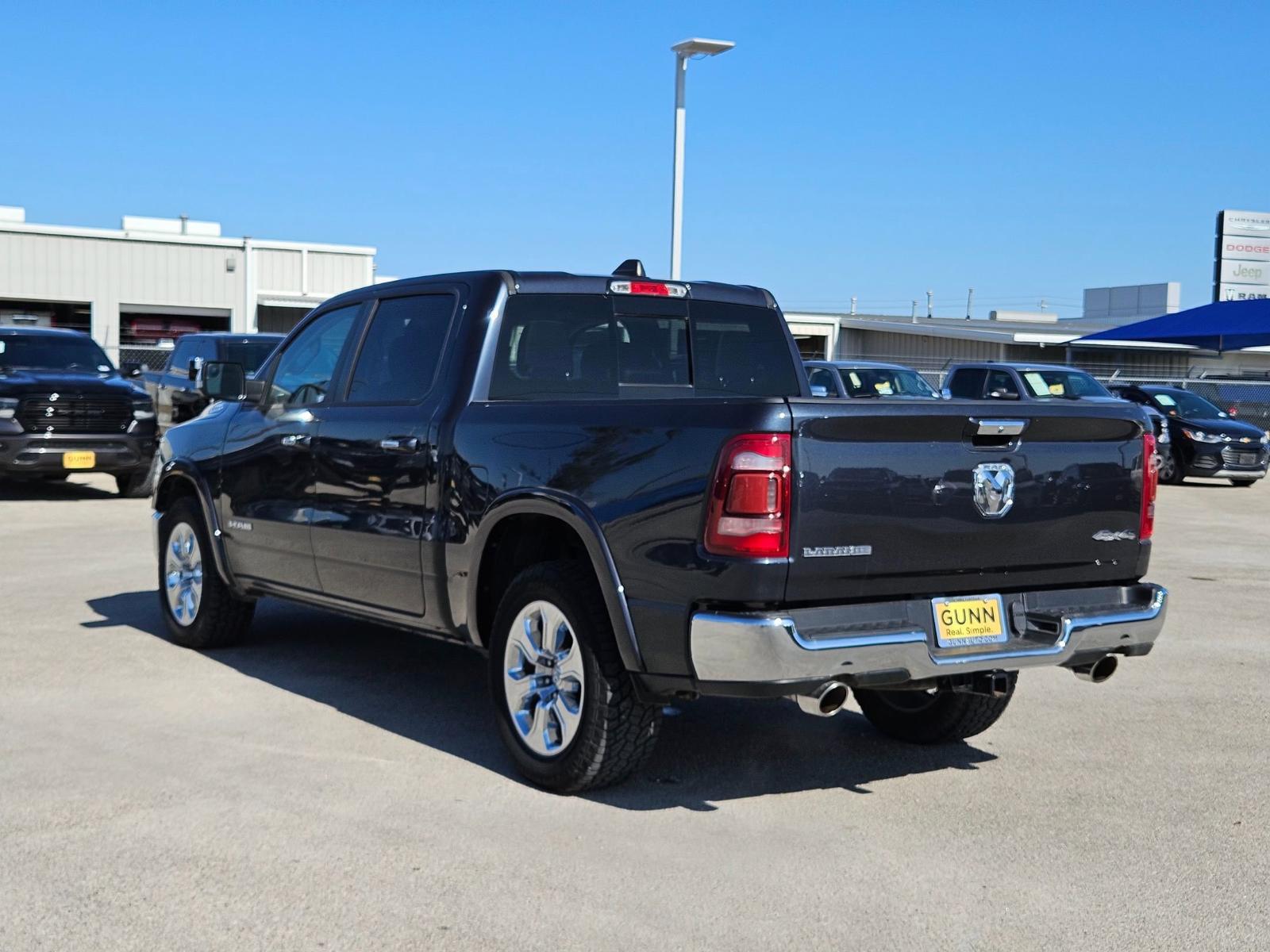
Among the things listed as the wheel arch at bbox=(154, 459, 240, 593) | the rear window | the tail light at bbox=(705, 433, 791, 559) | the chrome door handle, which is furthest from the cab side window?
the tail light at bbox=(705, 433, 791, 559)

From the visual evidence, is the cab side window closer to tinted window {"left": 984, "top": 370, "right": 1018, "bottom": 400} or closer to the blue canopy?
tinted window {"left": 984, "top": 370, "right": 1018, "bottom": 400}

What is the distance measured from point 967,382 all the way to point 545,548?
1776cm

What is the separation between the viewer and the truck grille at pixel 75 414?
16.3 metres

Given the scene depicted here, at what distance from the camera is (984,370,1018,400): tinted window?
21688mm

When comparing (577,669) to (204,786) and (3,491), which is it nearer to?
(204,786)

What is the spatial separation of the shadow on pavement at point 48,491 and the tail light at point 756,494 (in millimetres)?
13634

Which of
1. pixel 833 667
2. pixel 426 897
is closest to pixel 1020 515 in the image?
pixel 833 667

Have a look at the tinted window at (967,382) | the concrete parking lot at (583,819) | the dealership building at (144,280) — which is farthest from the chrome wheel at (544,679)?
the dealership building at (144,280)

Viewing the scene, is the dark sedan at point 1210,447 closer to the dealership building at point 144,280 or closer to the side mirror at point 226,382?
the side mirror at point 226,382

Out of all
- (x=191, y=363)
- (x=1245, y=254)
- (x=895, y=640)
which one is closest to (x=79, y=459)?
(x=191, y=363)

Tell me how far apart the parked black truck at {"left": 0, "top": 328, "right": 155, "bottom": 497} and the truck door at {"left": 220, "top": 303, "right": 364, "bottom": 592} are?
9277 mm

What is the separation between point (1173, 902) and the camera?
182 inches

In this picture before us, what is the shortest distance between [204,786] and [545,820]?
4.21 ft

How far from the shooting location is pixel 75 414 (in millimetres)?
16547
